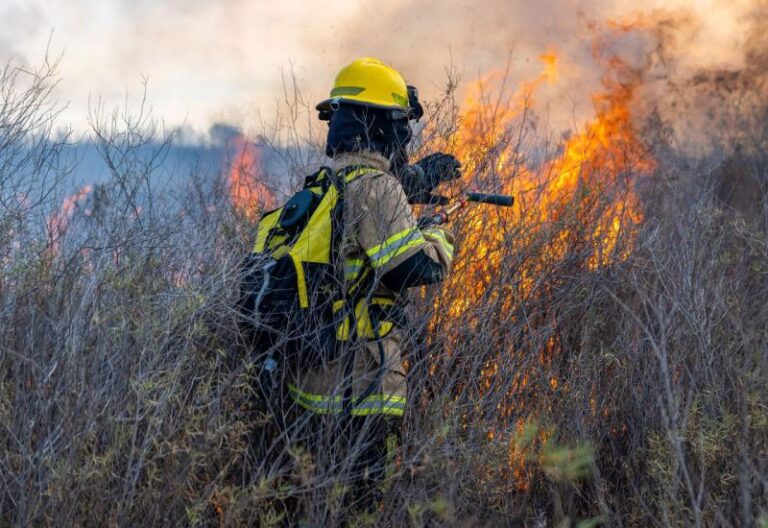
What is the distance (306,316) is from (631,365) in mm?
1689

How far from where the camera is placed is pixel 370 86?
139 inches

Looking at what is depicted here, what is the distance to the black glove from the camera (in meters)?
3.73

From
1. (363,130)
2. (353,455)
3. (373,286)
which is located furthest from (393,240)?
(353,455)

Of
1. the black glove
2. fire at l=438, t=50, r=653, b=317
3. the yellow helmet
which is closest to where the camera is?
the yellow helmet

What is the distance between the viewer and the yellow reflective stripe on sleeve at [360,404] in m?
3.29

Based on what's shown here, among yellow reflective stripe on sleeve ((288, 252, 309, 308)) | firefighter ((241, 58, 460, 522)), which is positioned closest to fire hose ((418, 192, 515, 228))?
firefighter ((241, 58, 460, 522))

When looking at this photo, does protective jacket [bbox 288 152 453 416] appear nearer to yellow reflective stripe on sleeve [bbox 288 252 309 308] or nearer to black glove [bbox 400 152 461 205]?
yellow reflective stripe on sleeve [bbox 288 252 309 308]

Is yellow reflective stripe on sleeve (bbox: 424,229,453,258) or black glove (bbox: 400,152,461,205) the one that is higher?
black glove (bbox: 400,152,461,205)

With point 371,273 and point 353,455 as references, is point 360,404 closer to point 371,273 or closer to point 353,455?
point 353,455

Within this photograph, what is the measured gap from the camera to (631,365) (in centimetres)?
415

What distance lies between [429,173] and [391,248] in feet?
1.91

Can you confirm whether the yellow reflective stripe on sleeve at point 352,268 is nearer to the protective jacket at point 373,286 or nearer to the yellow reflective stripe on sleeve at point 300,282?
the protective jacket at point 373,286

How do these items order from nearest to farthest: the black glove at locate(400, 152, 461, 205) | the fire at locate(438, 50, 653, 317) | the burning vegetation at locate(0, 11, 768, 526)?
the burning vegetation at locate(0, 11, 768, 526), the black glove at locate(400, 152, 461, 205), the fire at locate(438, 50, 653, 317)

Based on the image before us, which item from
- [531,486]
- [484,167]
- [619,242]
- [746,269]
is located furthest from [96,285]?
[746,269]
